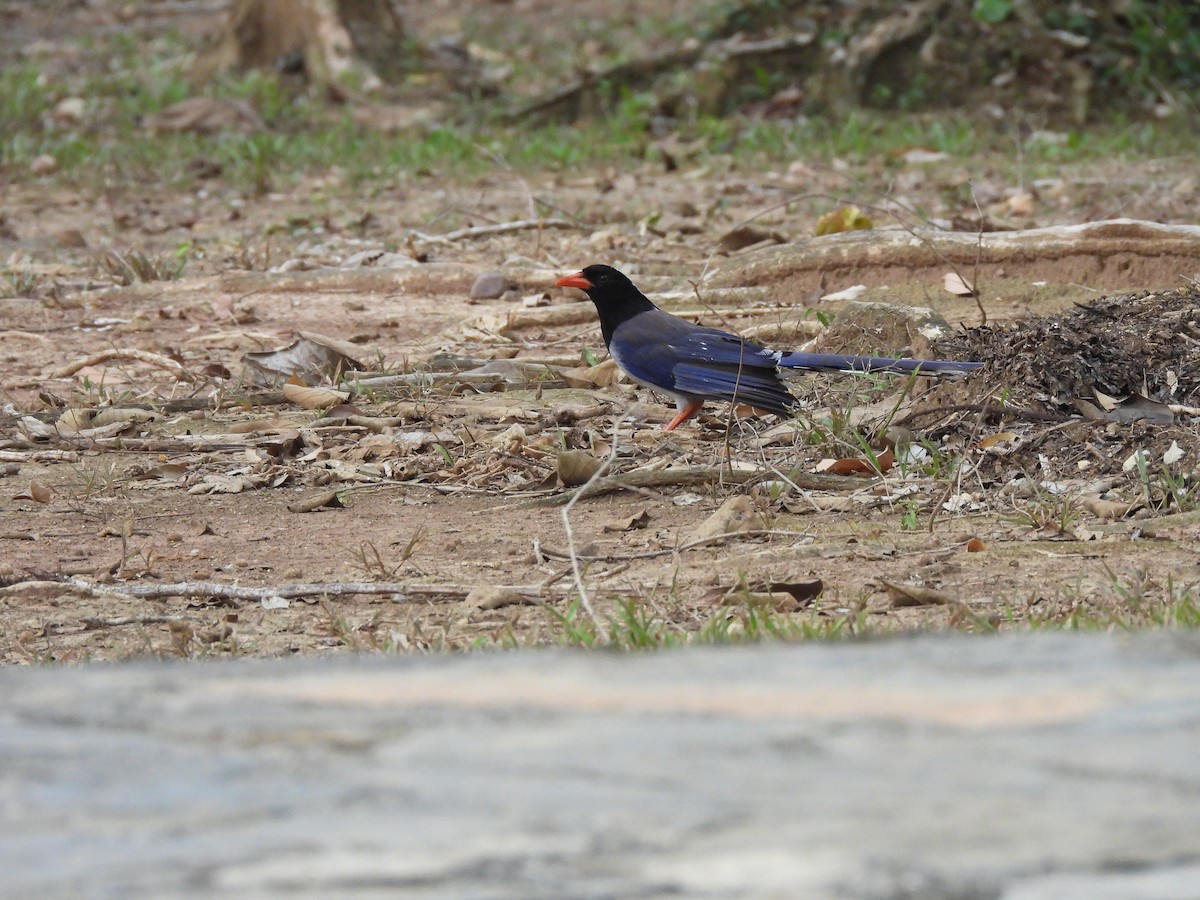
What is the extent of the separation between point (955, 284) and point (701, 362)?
195 cm

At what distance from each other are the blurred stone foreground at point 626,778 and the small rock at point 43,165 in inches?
371

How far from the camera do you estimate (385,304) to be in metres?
6.79

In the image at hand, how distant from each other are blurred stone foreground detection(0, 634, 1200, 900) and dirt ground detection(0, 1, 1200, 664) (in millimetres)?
1460

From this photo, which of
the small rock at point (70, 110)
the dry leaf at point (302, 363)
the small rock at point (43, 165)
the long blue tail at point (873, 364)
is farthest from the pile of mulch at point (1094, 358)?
the small rock at point (70, 110)

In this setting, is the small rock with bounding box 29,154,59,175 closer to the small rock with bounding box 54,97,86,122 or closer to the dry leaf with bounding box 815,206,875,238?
the small rock with bounding box 54,97,86,122

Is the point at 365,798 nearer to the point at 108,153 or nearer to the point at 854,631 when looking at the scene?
the point at 854,631

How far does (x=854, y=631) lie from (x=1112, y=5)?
9.65 m

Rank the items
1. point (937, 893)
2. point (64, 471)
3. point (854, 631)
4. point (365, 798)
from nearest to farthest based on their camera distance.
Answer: point (937, 893) < point (365, 798) < point (854, 631) < point (64, 471)

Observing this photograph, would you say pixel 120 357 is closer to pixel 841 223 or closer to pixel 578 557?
pixel 578 557

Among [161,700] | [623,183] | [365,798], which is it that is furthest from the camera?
[623,183]

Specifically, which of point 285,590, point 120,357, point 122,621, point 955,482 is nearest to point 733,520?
point 955,482

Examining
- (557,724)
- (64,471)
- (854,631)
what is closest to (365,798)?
(557,724)

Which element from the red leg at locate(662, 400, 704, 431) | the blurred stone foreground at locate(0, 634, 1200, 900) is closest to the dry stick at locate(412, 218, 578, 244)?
the red leg at locate(662, 400, 704, 431)

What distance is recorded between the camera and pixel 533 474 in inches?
172
